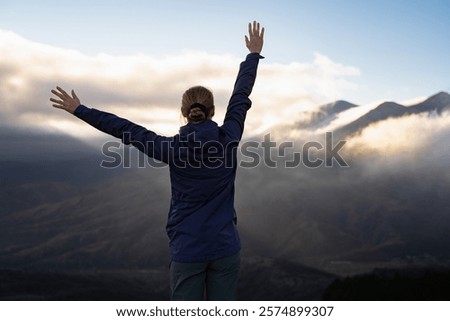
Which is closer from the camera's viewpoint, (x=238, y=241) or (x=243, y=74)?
(x=238, y=241)

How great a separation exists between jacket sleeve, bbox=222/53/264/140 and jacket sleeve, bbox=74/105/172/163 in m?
0.54

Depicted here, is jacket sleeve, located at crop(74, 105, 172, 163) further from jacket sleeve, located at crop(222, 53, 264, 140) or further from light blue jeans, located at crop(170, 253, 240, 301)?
light blue jeans, located at crop(170, 253, 240, 301)

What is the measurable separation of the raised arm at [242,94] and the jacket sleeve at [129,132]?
1.77ft

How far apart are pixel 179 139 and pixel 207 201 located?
53cm

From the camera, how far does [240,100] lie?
14.1ft

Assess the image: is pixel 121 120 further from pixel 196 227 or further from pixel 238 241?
pixel 238 241

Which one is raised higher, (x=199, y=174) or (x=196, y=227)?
(x=199, y=174)

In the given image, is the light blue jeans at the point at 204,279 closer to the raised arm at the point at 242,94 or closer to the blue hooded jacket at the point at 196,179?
the blue hooded jacket at the point at 196,179

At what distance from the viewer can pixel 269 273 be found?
652 ft

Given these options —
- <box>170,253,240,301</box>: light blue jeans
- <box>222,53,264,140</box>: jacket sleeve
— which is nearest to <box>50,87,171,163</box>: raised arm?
<box>222,53,264,140</box>: jacket sleeve

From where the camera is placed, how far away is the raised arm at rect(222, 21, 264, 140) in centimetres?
414

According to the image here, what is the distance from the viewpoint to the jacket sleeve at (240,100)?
412 centimetres

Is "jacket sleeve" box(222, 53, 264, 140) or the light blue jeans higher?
"jacket sleeve" box(222, 53, 264, 140)
